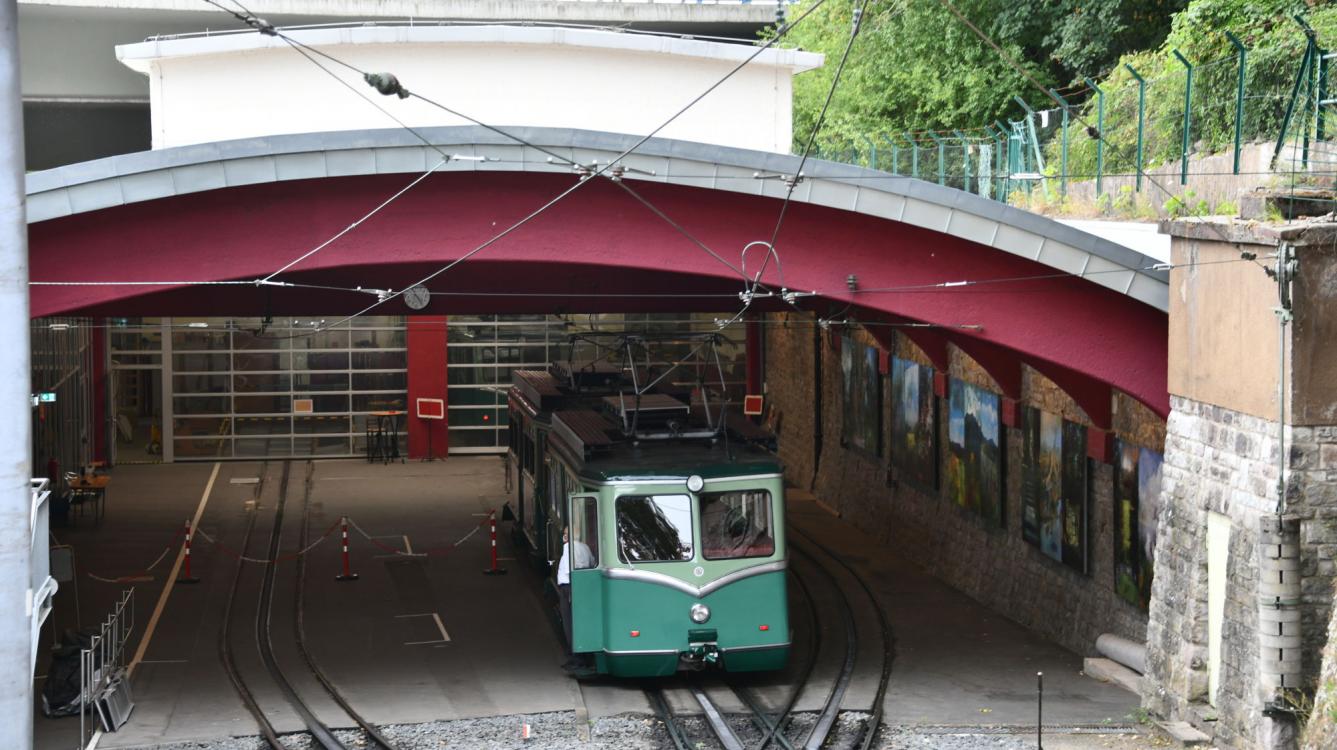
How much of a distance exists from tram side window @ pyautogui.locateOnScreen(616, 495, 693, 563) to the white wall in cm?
652

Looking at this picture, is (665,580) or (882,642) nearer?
(665,580)

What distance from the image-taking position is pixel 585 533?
16.8 metres

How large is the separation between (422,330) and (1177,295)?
948 inches

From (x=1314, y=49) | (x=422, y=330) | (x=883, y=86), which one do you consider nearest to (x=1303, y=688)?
(x=1314, y=49)

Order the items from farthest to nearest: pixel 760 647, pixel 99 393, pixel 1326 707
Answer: pixel 99 393
pixel 760 647
pixel 1326 707

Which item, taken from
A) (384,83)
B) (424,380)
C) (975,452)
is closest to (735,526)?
(384,83)

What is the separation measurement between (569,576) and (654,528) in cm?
126

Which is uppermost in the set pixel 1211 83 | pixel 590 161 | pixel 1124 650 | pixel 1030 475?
pixel 1211 83

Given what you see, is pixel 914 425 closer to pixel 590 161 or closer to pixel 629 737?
pixel 590 161

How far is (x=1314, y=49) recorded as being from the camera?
49.0 feet

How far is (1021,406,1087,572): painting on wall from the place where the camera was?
19.0 metres

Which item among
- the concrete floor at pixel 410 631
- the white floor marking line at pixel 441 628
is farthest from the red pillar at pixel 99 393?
the white floor marking line at pixel 441 628

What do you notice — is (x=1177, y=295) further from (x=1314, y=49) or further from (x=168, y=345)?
(x=168, y=345)

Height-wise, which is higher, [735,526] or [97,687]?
[735,526]
